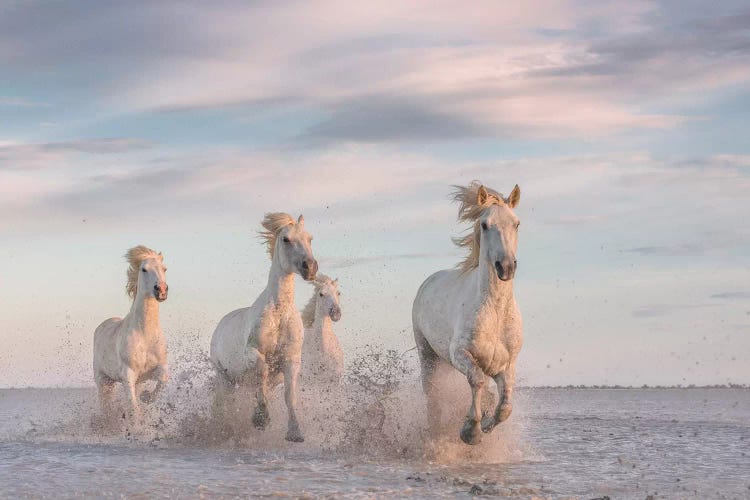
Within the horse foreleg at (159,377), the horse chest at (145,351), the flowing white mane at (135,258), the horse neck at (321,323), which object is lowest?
the horse foreleg at (159,377)

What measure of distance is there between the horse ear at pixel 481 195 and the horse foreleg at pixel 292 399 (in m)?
3.60

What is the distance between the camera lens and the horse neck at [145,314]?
14.6 metres

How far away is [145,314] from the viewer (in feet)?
47.9

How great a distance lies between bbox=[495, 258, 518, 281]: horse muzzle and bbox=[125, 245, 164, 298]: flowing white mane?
23.4 ft

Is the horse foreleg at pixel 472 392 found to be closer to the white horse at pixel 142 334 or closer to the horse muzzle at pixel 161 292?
the horse muzzle at pixel 161 292

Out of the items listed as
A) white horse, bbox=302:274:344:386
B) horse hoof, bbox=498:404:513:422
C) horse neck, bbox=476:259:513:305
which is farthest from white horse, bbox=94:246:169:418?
horse hoof, bbox=498:404:513:422

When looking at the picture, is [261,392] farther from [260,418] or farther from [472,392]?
[472,392]

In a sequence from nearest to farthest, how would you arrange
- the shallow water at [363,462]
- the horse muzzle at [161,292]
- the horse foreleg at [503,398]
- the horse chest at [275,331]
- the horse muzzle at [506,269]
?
the shallow water at [363,462], the horse muzzle at [506,269], the horse foreleg at [503,398], the horse chest at [275,331], the horse muzzle at [161,292]

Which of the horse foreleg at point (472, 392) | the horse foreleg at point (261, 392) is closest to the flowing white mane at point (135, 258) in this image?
the horse foreleg at point (261, 392)

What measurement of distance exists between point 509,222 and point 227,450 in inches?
195

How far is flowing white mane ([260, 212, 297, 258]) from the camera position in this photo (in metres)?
12.4

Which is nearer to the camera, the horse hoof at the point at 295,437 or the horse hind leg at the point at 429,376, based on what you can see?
the horse hind leg at the point at 429,376

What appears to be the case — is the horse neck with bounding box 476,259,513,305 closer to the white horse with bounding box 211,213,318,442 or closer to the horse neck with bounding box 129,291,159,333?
the white horse with bounding box 211,213,318,442

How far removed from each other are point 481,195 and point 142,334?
684cm
